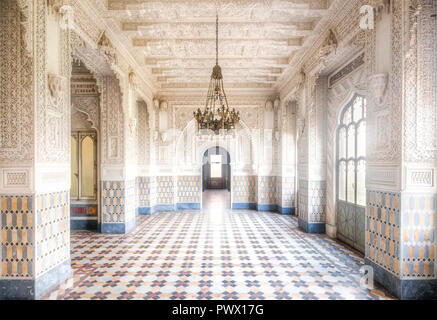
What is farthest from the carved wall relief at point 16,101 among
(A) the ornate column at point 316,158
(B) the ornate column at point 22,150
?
(A) the ornate column at point 316,158

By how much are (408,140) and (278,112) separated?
5.42 m

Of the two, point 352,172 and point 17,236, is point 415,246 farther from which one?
point 17,236

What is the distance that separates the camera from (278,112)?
8023mm

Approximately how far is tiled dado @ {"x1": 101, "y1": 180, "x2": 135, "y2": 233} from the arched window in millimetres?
4390

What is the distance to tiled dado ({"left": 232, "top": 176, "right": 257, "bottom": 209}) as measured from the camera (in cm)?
853

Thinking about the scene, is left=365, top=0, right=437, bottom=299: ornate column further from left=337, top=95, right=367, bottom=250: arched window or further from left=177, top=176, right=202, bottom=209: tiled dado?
left=177, top=176, right=202, bottom=209: tiled dado

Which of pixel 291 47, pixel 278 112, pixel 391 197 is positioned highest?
pixel 291 47

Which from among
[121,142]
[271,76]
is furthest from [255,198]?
[121,142]

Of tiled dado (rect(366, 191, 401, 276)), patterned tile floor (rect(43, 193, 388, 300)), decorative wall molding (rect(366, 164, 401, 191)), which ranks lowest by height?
patterned tile floor (rect(43, 193, 388, 300))

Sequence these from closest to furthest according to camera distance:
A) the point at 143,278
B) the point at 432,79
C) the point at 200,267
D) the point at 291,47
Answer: the point at 432,79
the point at 143,278
the point at 200,267
the point at 291,47

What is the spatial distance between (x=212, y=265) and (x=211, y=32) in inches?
154

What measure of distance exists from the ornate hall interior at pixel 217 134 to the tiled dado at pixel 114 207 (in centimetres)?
3

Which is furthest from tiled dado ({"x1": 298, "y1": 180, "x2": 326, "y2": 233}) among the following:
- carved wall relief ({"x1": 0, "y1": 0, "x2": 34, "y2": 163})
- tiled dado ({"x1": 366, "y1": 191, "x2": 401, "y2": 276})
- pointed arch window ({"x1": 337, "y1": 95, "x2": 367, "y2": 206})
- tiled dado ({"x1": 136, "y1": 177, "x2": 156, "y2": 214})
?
carved wall relief ({"x1": 0, "y1": 0, "x2": 34, "y2": 163})
